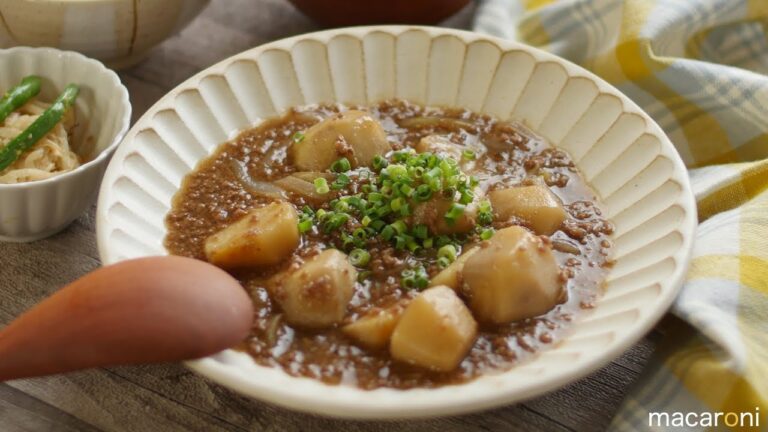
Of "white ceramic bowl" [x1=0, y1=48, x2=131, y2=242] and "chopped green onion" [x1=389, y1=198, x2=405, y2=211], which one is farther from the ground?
"chopped green onion" [x1=389, y1=198, x2=405, y2=211]

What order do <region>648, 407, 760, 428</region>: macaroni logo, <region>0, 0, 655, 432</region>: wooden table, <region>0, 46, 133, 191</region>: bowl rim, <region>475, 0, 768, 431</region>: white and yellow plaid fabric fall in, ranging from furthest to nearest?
1. <region>0, 46, 133, 191</region>: bowl rim
2. <region>0, 0, 655, 432</region>: wooden table
3. <region>475, 0, 768, 431</region>: white and yellow plaid fabric
4. <region>648, 407, 760, 428</region>: macaroni logo

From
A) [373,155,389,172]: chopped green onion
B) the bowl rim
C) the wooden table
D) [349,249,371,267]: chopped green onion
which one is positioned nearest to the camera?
the wooden table

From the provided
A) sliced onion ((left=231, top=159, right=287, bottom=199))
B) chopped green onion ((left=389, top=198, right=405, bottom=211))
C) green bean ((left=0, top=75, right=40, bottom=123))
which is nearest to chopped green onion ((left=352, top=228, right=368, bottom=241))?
chopped green onion ((left=389, top=198, right=405, bottom=211))

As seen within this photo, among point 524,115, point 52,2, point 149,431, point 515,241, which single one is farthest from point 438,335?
point 52,2

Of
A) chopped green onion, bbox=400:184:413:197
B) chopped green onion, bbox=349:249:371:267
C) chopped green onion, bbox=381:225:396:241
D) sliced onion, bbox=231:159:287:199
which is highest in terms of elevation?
chopped green onion, bbox=400:184:413:197

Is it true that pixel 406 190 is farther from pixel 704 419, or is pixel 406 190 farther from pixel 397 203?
pixel 704 419

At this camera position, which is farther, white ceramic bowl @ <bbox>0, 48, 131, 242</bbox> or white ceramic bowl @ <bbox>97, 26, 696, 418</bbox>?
white ceramic bowl @ <bbox>0, 48, 131, 242</bbox>

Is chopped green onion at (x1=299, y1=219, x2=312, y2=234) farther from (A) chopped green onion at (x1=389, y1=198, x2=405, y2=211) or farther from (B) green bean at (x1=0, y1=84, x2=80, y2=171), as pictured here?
(B) green bean at (x1=0, y1=84, x2=80, y2=171)
